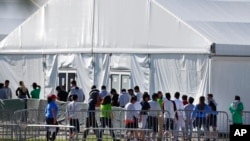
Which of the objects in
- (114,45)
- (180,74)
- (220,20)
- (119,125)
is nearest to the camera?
(119,125)

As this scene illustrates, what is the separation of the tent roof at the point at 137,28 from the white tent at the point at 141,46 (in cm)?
3

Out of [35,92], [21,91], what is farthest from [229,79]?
[21,91]

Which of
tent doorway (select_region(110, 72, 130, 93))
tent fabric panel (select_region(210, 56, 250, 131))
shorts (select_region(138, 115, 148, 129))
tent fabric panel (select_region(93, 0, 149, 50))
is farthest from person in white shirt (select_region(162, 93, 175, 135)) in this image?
tent doorway (select_region(110, 72, 130, 93))

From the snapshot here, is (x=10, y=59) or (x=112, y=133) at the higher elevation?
(x=10, y=59)

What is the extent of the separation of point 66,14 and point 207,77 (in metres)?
8.38

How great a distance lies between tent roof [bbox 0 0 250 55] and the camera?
90.9 feet

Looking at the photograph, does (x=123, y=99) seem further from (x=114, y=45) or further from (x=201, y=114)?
(x=201, y=114)

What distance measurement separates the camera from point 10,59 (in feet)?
115

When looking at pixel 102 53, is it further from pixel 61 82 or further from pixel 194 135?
pixel 194 135

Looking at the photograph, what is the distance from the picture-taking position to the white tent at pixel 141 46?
89.2ft

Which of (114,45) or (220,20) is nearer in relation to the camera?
(220,20)

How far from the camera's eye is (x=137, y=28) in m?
30.0

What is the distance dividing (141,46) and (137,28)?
769mm

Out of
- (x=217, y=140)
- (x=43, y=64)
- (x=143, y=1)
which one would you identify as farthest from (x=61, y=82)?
(x=217, y=140)
